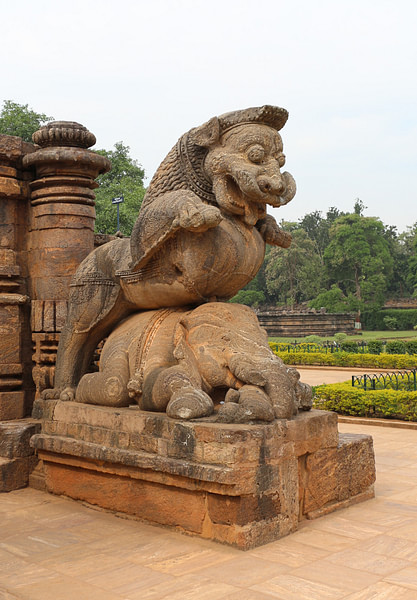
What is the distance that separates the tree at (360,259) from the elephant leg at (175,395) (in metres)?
42.2

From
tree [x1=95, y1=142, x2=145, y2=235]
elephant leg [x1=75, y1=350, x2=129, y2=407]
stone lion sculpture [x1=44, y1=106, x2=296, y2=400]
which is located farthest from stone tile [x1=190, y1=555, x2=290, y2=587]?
tree [x1=95, y1=142, x2=145, y2=235]

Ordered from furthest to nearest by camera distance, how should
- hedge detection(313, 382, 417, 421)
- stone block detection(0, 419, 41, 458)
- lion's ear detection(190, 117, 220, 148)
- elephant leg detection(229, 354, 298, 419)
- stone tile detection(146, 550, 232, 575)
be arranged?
hedge detection(313, 382, 417, 421) < stone block detection(0, 419, 41, 458) < lion's ear detection(190, 117, 220, 148) < elephant leg detection(229, 354, 298, 419) < stone tile detection(146, 550, 232, 575)

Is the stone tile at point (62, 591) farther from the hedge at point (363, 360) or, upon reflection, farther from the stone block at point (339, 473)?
the hedge at point (363, 360)

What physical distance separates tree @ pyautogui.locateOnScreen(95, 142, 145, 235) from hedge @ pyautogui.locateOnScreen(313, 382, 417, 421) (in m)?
12.7

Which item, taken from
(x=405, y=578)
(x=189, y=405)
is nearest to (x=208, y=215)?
(x=189, y=405)

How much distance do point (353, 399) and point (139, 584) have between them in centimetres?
624

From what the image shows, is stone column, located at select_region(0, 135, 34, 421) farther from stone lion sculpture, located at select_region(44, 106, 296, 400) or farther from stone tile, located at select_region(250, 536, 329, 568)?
stone tile, located at select_region(250, 536, 329, 568)

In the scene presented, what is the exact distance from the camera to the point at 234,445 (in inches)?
134

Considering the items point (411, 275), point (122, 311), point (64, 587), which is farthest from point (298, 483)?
point (411, 275)

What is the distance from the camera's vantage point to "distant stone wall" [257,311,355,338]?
37.5 m

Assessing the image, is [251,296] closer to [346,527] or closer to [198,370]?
[198,370]

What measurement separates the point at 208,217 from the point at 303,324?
113 feet

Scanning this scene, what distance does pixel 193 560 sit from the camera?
3.24 meters

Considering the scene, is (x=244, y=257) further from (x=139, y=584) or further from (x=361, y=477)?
(x=139, y=584)
